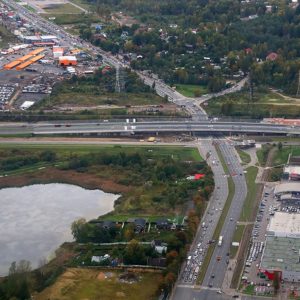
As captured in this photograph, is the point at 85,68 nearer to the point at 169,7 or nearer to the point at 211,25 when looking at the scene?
the point at 211,25

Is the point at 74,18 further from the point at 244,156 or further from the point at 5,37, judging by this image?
the point at 244,156

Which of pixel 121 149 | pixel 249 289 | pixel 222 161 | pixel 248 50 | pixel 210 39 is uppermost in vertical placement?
pixel 210 39

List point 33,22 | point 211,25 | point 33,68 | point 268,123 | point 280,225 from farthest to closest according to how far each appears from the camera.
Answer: point 33,22 < point 211,25 < point 33,68 < point 268,123 < point 280,225

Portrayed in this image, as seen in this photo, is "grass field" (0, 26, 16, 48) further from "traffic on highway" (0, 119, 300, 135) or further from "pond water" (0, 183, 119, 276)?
"pond water" (0, 183, 119, 276)

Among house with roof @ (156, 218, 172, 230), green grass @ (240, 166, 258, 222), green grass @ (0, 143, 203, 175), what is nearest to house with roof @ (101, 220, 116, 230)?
house with roof @ (156, 218, 172, 230)

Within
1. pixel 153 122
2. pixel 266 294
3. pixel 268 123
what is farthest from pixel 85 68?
pixel 266 294

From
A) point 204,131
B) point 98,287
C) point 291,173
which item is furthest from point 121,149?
point 98,287
